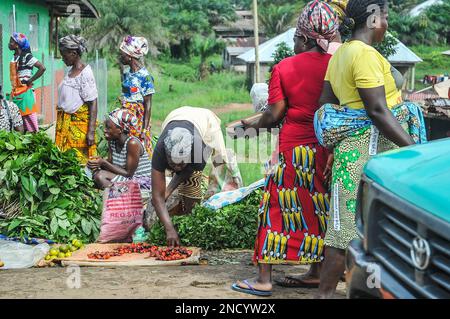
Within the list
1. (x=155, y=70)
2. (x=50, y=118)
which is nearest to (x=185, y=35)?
(x=155, y=70)

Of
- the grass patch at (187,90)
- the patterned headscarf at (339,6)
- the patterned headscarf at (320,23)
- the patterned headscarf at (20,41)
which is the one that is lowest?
the grass patch at (187,90)

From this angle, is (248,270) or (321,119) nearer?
(321,119)

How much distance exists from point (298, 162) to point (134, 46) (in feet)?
13.8

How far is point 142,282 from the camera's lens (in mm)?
4969

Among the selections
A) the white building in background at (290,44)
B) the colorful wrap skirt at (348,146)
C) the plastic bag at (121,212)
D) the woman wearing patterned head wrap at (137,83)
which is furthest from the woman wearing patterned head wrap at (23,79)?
the white building in background at (290,44)

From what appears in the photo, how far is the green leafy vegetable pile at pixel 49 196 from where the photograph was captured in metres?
6.09

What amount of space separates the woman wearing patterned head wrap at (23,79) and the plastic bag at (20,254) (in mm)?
4267

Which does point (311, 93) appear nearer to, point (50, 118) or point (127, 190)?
point (127, 190)

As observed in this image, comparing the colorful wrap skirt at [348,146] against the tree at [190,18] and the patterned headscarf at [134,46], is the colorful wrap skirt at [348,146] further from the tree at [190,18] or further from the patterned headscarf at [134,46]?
the tree at [190,18]

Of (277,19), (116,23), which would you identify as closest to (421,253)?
(116,23)

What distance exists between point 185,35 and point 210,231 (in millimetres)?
49152

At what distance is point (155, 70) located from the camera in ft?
140

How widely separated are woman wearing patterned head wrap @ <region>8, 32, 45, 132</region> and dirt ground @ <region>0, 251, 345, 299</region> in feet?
16.3

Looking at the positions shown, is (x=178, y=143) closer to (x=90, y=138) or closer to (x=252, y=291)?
(x=252, y=291)
